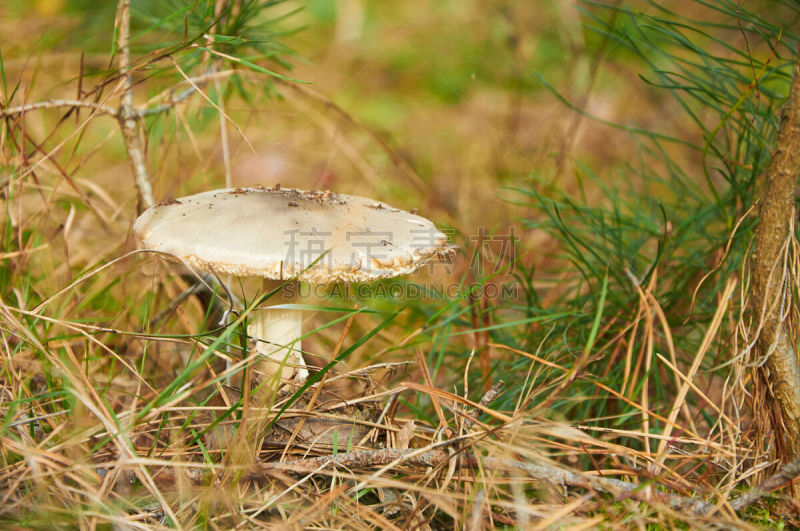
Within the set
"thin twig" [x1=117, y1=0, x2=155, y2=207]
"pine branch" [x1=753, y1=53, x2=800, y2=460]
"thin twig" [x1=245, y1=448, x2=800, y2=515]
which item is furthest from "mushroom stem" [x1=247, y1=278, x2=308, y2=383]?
"pine branch" [x1=753, y1=53, x2=800, y2=460]

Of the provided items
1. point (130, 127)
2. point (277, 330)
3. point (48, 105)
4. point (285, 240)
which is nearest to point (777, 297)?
point (285, 240)

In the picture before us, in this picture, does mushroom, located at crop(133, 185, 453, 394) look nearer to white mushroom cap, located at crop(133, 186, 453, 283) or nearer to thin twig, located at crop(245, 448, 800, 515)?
white mushroom cap, located at crop(133, 186, 453, 283)

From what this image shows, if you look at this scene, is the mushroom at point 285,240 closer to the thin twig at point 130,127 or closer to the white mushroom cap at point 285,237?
the white mushroom cap at point 285,237

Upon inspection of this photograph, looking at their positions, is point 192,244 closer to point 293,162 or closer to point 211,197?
point 211,197

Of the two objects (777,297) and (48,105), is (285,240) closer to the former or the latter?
(48,105)

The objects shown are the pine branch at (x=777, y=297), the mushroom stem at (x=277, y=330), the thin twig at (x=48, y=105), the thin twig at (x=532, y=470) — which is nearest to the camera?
the thin twig at (x=532, y=470)

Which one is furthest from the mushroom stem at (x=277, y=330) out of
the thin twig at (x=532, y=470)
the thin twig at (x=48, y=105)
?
the thin twig at (x=48, y=105)

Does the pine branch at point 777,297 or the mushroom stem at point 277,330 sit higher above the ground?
the pine branch at point 777,297
